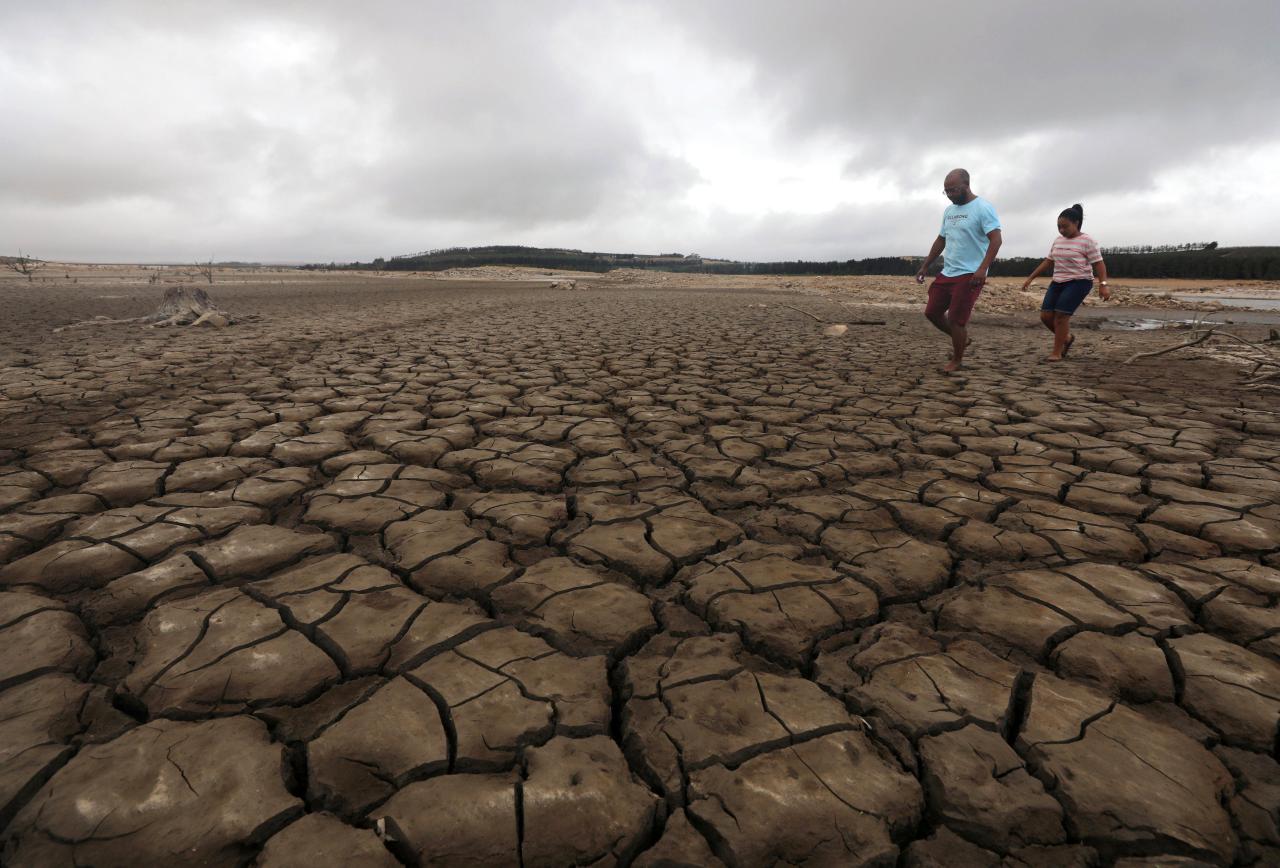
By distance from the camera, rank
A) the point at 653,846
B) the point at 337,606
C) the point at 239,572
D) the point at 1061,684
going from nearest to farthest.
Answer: the point at 653,846, the point at 1061,684, the point at 337,606, the point at 239,572

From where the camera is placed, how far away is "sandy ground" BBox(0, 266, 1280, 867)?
89 cm

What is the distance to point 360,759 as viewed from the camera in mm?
994

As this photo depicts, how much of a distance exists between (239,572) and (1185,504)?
10.6ft

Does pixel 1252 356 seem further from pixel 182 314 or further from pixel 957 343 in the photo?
pixel 182 314

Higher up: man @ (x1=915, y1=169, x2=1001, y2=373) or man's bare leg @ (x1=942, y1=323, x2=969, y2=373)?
man @ (x1=915, y1=169, x2=1001, y2=373)

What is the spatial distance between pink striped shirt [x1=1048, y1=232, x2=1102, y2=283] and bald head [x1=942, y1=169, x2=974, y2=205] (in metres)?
1.19

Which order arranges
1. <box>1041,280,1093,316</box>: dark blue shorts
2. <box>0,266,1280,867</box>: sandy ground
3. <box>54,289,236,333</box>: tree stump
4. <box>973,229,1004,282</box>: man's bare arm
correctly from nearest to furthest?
<box>0,266,1280,867</box>: sandy ground < <box>973,229,1004,282</box>: man's bare arm < <box>1041,280,1093,316</box>: dark blue shorts < <box>54,289,236,333</box>: tree stump

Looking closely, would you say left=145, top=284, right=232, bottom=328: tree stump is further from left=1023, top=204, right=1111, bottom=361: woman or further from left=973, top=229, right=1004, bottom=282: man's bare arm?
left=1023, top=204, right=1111, bottom=361: woman

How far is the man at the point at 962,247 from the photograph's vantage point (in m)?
4.12

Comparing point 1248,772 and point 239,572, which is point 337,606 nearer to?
point 239,572

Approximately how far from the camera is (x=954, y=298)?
4.42 metres

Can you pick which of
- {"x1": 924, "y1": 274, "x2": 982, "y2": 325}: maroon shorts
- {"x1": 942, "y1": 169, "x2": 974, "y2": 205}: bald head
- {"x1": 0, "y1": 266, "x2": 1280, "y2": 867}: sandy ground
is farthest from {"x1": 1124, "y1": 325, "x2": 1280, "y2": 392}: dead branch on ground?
{"x1": 942, "y1": 169, "x2": 974, "y2": 205}: bald head

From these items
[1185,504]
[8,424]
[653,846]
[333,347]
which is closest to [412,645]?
[653,846]

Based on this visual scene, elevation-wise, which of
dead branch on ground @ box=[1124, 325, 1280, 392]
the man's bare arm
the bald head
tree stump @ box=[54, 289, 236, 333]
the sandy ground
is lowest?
the sandy ground
